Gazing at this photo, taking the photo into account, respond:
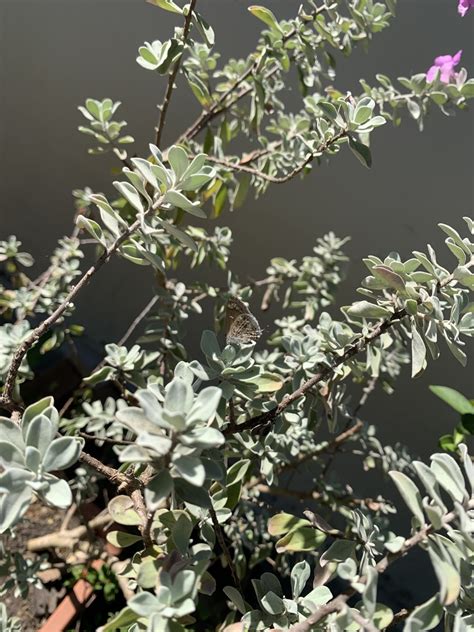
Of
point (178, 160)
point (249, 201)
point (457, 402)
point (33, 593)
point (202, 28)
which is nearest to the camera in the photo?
point (178, 160)

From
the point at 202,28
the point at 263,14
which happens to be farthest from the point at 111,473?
the point at 263,14

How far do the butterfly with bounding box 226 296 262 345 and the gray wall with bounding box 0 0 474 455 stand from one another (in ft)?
3.06

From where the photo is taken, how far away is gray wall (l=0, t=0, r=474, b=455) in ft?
4.50

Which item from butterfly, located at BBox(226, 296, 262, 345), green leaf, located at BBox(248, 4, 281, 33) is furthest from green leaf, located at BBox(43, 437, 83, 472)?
green leaf, located at BBox(248, 4, 281, 33)

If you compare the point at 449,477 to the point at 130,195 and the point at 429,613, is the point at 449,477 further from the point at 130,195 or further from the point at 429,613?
the point at 130,195

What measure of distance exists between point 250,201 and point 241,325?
116cm

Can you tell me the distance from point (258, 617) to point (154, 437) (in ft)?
0.96

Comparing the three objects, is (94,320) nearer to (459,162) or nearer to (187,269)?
(187,269)

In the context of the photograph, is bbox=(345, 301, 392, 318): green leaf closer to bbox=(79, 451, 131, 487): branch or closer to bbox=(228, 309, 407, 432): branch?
bbox=(228, 309, 407, 432): branch

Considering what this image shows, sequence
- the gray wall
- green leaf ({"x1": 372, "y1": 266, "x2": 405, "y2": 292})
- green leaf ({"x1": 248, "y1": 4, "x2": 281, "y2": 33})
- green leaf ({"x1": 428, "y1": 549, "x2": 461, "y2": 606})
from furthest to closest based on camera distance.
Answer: the gray wall < green leaf ({"x1": 248, "y1": 4, "x2": 281, "y2": 33}) < green leaf ({"x1": 372, "y1": 266, "x2": 405, "y2": 292}) < green leaf ({"x1": 428, "y1": 549, "x2": 461, "y2": 606})

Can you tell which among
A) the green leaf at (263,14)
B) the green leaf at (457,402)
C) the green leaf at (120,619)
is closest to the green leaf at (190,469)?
the green leaf at (120,619)

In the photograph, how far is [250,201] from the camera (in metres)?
1.66

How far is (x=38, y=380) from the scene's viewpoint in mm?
1631

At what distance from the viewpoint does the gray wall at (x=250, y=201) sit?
4.50ft
